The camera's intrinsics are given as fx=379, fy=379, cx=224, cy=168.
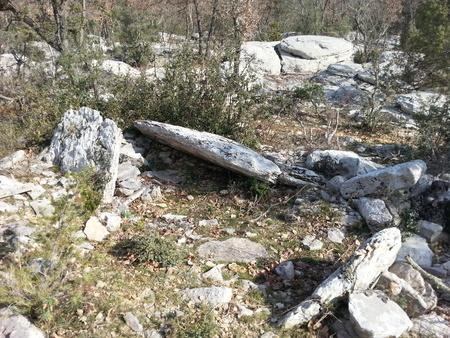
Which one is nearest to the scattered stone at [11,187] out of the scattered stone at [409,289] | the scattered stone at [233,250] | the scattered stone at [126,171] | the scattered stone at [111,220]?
the scattered stone at [111,220]

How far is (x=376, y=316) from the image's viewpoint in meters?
3.62

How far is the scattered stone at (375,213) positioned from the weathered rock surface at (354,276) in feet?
3.92

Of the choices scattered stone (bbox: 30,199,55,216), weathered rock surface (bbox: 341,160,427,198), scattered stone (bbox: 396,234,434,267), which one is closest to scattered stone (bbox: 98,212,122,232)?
scattered stone (bbox: 30,199,55,216)

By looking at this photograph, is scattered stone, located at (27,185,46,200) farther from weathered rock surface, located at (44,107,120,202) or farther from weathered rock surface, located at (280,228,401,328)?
weathered rock surface, located at (280,228,401,328)

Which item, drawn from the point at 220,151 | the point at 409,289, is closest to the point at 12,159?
the point at 220,151

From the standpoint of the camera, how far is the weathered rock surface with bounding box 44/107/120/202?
5.89 m

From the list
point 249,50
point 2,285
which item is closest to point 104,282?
point 2,285

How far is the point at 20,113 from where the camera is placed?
7566 millimetres

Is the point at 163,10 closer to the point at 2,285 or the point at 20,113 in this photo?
the point at 20,113

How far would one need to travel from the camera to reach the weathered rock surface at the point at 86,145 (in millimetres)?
5887

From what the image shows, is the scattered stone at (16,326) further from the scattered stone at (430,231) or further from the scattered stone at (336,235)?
the scattered stone at (430,231)

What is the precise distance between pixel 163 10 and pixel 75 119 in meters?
16.5

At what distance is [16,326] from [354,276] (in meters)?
3.21

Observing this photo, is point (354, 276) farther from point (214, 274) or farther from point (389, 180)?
point (389, 180)
